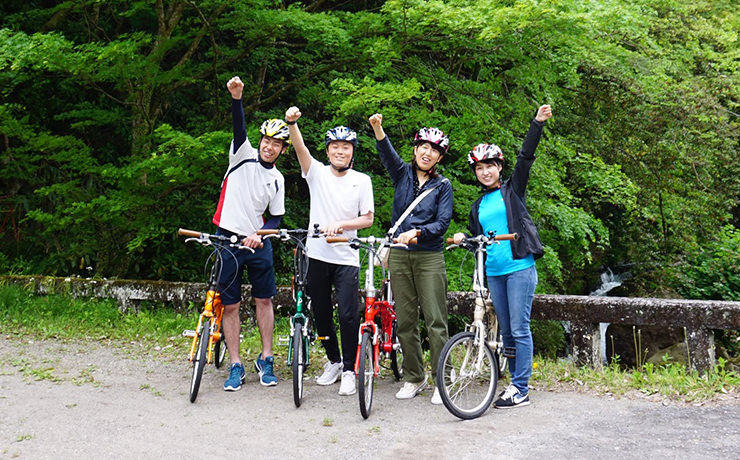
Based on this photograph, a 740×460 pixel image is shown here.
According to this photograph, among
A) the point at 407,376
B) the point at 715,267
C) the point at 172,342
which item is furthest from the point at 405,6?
the point at 715,267

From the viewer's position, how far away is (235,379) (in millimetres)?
5371

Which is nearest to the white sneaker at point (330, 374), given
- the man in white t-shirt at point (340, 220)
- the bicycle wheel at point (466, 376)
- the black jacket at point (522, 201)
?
the man in white t-shirt at point (340, 220)

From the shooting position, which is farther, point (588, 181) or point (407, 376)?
point (588, 181)

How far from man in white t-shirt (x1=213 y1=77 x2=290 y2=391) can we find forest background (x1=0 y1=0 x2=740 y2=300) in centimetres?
A: 187

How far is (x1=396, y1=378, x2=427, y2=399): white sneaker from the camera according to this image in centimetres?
512

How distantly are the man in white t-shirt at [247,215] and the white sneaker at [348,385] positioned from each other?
0.65 m

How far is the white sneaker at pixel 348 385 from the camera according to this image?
17.0ft

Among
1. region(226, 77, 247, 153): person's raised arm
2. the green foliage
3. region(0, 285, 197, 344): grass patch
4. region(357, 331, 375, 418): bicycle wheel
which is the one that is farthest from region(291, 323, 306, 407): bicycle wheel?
the green foliage

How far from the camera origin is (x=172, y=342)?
7242 mm

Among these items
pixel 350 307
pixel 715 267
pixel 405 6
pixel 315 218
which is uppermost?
pixel 405 6

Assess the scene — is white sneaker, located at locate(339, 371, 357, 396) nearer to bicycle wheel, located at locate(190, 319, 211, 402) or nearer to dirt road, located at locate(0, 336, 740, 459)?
dirt road, located at locate(0, 336, 740, 459)

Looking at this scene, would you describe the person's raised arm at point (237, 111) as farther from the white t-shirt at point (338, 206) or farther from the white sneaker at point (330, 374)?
the white sneaker at point (330, 374)

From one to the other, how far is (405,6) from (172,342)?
4.54 metres

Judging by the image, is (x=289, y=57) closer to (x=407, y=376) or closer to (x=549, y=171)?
(x=549, y=171)
